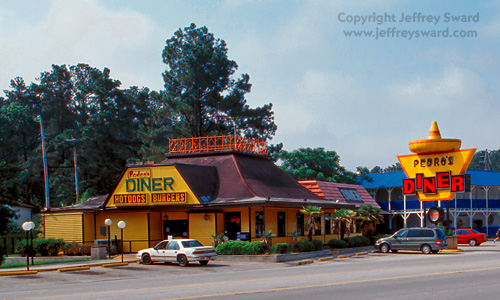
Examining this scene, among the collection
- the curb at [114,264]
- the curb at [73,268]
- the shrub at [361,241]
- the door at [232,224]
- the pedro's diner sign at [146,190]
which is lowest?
the shrub at [361,241]

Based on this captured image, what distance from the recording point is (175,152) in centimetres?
4644

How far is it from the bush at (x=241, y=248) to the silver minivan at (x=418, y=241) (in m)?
10.2

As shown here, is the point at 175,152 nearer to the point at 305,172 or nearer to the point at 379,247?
the point at 379,247

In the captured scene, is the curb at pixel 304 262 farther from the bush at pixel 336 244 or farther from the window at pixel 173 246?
the bush at pixel 336 244

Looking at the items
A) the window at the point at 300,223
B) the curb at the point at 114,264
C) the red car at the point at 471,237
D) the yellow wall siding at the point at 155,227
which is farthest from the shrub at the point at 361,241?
the curb at the point at 114,264

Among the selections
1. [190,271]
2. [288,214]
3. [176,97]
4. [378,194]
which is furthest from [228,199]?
[378,194]

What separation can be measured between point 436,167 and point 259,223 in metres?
14.3

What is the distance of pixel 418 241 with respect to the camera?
38969mm

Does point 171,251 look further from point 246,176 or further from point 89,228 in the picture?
point 89,228

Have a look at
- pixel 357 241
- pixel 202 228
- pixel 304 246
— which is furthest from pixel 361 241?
pixel 202 228

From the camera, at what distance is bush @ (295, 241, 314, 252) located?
36.1 meters

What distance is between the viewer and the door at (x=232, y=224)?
125ft

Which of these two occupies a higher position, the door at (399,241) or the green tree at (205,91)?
the green tree at (205,91)

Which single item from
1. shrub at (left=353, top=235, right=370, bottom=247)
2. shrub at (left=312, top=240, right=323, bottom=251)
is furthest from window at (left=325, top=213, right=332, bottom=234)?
shrub at (left=312, top=240, right=323, bottom=251)
